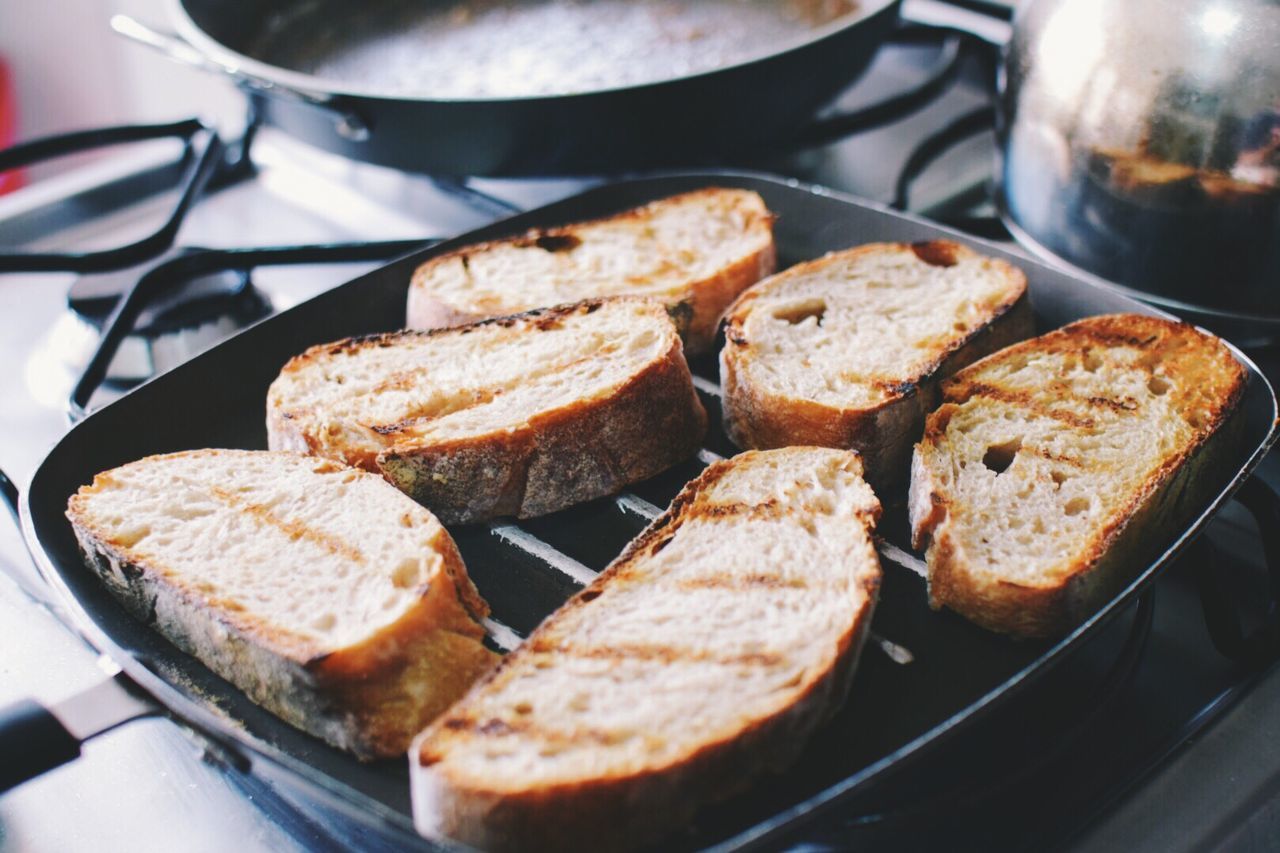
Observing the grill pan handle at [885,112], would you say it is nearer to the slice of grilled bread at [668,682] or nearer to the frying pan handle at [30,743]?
the slice of grilled bread at [668,682]

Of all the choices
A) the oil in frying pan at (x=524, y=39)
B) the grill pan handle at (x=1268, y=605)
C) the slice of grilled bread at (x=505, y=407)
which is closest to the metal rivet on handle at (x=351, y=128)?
the oil in frying pan at (x=524, y=39)

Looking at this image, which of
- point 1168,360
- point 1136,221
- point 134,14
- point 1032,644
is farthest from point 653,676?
point 134,14

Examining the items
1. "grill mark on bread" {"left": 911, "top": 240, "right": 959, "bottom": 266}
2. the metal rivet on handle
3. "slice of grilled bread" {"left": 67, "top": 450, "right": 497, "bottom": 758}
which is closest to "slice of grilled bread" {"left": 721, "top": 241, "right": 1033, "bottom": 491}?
"grill mark on bread" {"left": 911, "top": 240, "right": 959, "bottom": 266}

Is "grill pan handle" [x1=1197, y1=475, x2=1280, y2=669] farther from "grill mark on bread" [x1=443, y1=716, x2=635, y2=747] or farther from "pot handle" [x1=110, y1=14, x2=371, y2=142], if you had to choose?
"pot handle" [x1=110, y1=14, x2=371, y2=142]

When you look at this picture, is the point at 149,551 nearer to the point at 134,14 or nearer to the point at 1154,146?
the point at 1154,146

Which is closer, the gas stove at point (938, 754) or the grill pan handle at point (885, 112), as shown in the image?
the gas stove at point (938, 754)

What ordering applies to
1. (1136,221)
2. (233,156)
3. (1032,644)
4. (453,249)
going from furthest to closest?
(233,156), (453,249), (1136,221), (1032,644)

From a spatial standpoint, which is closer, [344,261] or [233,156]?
[344,261]
